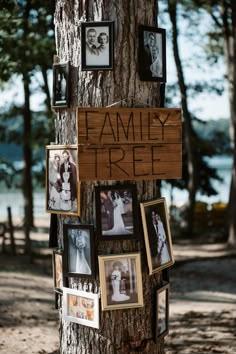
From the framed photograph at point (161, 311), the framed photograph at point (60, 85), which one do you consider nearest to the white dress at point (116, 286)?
the framed photograph at point (161, 311)

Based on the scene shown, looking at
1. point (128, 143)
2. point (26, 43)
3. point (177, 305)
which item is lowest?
point (177, 305)

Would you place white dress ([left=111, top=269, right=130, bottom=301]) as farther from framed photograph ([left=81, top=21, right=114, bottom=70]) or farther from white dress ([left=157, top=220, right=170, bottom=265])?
framed photograph ([left=81, top=21, right=114, bottom=70])

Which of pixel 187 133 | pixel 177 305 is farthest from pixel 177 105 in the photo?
pixel 177 305

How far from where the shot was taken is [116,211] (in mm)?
2947

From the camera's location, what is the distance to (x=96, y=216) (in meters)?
2.92

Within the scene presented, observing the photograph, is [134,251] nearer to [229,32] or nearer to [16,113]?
[229,32]

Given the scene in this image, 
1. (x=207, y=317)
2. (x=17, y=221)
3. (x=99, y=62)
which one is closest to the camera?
(x=99, y=62)

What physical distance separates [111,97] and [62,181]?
0.48m

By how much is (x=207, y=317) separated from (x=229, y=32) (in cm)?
1362

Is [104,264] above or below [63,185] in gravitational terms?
below

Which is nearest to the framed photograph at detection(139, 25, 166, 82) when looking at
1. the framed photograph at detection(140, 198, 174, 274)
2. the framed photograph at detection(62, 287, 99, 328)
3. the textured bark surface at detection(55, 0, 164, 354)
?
the textured bark surface at detection(55, 0, 164, 354)

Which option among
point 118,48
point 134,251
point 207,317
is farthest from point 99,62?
point 207,317

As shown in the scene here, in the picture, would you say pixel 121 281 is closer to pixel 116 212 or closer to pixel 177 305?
pixel 116 212

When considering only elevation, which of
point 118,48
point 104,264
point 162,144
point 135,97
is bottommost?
point 104,264
